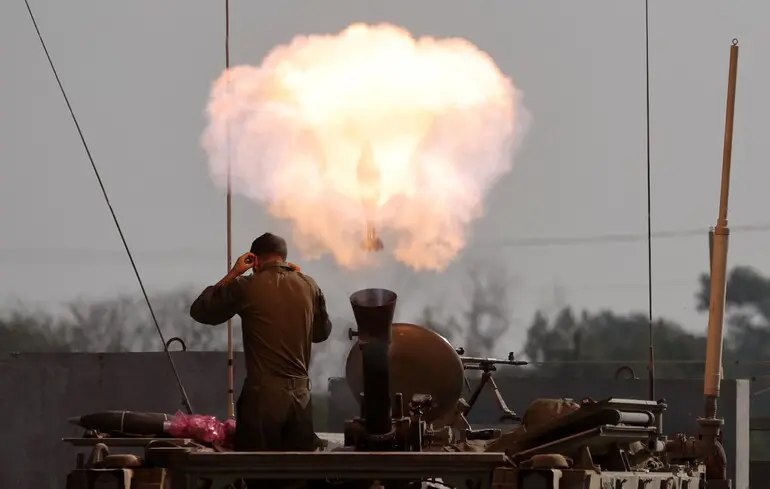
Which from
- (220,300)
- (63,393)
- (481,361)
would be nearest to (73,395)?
(63,393)

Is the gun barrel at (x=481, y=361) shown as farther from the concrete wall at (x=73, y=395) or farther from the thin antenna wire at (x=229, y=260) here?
the concrete wall at (x=73, y=395)

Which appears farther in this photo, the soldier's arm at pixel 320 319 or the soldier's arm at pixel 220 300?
the soldier's arm at pixel 320 319

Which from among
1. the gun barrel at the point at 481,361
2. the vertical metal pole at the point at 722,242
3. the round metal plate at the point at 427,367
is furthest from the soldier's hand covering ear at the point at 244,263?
the vertical metal pole at the point at 722,242

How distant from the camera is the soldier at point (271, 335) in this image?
13109mm

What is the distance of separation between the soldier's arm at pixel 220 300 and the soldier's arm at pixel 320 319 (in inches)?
22.8

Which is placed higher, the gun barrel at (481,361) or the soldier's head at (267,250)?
the soldier's head at (267,250)

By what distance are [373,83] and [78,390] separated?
1500 centimetres

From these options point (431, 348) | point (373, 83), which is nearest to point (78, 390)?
point (373, 83)

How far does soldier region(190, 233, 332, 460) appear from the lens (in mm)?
13109

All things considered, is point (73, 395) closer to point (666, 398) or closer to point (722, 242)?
point (666, 398)

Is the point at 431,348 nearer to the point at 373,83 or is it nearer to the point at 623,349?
the point at 373,83

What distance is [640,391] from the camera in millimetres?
36312

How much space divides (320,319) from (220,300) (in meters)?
0.76

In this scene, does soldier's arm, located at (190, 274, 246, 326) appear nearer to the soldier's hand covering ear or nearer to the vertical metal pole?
the soldier's hand covering ear
